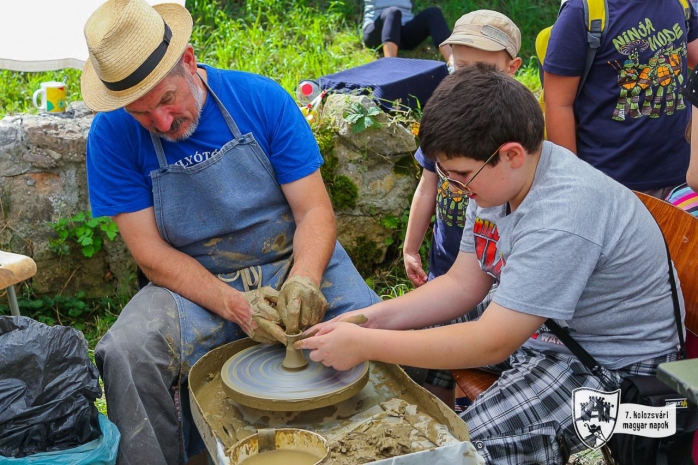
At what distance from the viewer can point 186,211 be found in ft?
8.88

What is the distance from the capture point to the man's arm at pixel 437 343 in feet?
6.63

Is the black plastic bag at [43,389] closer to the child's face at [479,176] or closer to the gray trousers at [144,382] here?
the gray trousers at [144,382]

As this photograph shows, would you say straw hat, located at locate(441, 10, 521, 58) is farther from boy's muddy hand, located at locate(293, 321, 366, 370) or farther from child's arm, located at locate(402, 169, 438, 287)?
boy's muddy hand, located at locate(293, 321, 366, 370)

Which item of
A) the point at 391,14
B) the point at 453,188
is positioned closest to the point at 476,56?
the point at 453,188

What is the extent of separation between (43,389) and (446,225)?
164 centimetres

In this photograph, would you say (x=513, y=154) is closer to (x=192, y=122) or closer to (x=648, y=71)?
(x=192, y=122)

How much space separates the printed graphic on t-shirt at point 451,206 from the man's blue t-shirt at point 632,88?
654 mm

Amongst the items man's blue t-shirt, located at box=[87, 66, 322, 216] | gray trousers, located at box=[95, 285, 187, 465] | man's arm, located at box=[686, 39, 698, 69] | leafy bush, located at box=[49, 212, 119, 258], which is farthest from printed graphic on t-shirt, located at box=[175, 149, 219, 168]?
man's arm, located at box=[686, 39, 698, 69]

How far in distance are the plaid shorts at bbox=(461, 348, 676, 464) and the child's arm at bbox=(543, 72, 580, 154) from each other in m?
1.24

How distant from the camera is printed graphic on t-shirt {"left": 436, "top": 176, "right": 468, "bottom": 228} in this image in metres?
3.00

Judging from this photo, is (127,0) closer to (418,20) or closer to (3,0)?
(3,0)

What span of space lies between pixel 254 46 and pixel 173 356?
13.0 feet

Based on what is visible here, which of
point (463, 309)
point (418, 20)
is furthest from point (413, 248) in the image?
point (418, 20)
